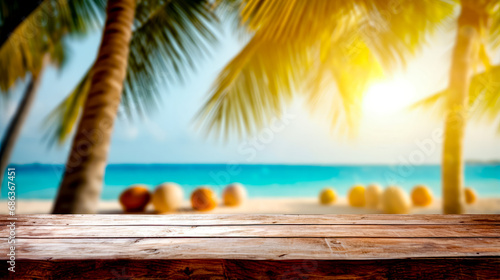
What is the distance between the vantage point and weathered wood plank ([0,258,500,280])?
0.47m

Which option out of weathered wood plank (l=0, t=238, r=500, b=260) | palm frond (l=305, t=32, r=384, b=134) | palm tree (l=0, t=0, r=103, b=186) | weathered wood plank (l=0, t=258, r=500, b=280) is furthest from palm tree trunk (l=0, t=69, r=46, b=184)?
palm frond (l=305, t=32, r=384, b=134)

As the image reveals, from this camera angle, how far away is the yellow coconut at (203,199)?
7.34 feet

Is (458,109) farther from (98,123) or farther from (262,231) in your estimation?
(98,123)

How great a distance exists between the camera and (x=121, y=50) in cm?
124

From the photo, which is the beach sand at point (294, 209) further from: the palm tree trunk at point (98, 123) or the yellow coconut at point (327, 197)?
the palm tree trunk at point (98, 123)

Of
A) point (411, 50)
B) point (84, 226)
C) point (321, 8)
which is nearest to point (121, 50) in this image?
point (84, 226)

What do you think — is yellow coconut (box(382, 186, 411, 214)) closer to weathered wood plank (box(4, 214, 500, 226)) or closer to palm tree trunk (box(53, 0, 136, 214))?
weathered wood plank (box(4, 214, 500, 226))

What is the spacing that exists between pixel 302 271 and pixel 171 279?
240 millimetres

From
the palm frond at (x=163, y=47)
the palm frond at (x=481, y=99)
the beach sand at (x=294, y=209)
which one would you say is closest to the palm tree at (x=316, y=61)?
the palm frond at (x=163, y=47)

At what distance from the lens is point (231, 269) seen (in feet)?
1.55

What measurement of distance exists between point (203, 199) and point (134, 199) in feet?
1.82

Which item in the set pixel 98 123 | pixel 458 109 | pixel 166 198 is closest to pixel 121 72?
pixel 98 123

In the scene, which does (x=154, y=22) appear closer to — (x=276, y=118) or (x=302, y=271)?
(x=276, y=118)

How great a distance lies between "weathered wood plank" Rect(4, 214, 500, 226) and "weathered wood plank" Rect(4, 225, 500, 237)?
45mm
